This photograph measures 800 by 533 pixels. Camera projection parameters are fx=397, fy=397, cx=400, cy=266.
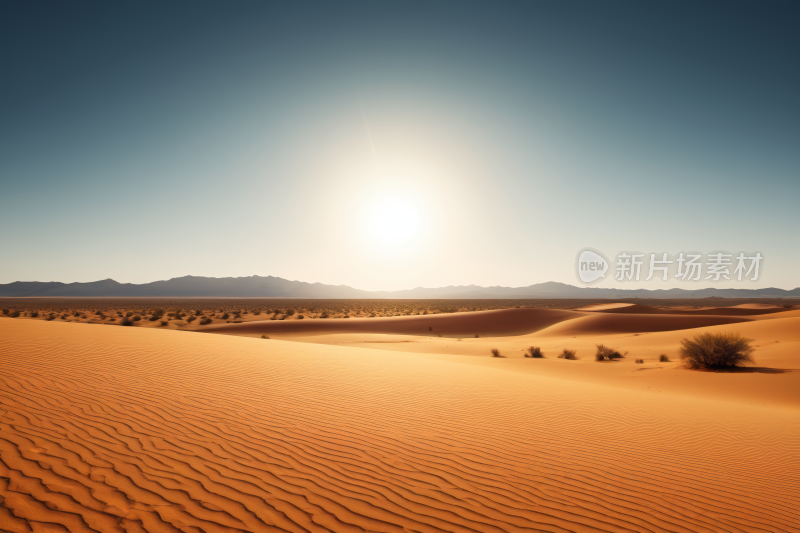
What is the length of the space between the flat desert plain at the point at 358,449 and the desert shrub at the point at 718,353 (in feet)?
11.4

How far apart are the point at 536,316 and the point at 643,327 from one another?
386 inches

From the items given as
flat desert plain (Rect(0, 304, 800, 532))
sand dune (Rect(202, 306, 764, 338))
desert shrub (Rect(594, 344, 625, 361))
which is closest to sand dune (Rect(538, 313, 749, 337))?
sand dune (Rect(202, 306, 764, 338))

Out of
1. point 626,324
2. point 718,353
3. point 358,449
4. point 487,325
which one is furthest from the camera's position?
point 487,325

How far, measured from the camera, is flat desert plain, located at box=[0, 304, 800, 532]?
365 cm

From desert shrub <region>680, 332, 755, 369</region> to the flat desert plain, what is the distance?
3.49 meters

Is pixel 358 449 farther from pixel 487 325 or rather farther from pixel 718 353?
pixel 487 325

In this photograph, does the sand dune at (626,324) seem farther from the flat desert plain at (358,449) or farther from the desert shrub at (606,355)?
the flat desert plain at (358,449)

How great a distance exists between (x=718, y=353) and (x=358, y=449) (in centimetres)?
1582

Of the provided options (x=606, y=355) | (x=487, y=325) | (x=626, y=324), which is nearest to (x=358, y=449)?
(x=606, y=355)

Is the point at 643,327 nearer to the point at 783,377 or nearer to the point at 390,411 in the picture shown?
the point at 783,377

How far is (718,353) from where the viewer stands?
48.9 ft

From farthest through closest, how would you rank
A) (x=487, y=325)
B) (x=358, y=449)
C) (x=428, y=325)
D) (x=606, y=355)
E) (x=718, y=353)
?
(x=487, y=325), (x=428, y=325), (x=606, y=355), (x=718, y=353), (x=358, y=449)

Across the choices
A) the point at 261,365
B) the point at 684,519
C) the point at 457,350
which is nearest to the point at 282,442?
the point at 684,519

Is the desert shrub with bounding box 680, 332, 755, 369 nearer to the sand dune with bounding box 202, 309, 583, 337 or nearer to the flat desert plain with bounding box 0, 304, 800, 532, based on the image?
the flat desert plain with bounding box 0, 304, 800, 532
